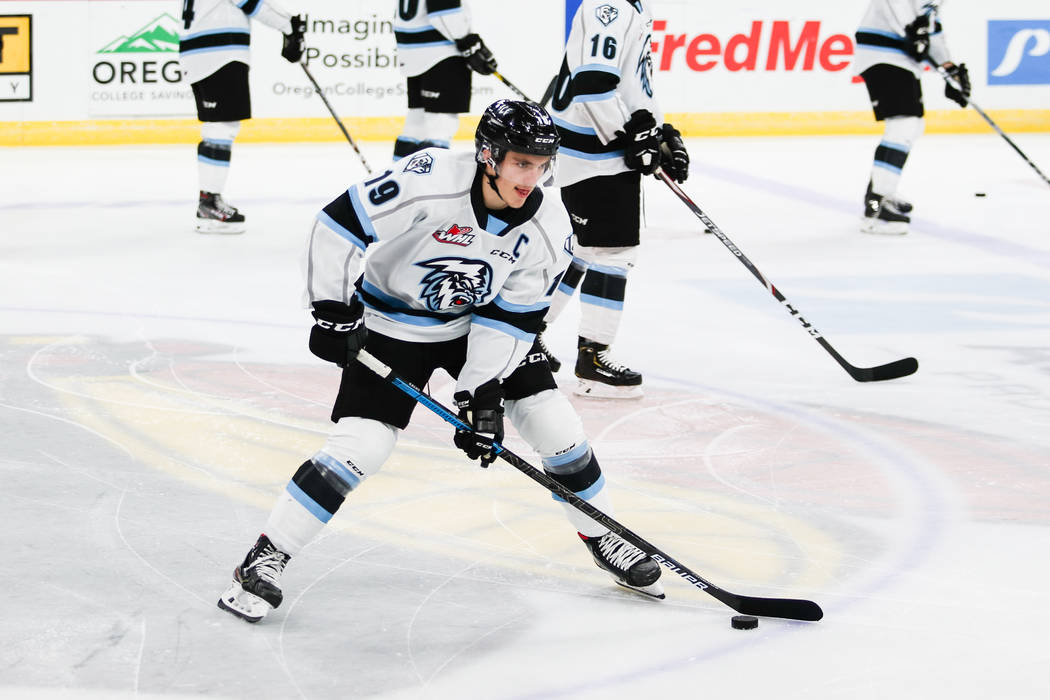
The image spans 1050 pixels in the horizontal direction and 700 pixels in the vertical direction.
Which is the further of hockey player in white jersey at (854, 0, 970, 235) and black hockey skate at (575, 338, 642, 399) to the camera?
hockey player in white jersey at (854, 0, 970, 235)

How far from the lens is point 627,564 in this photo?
8.57ft

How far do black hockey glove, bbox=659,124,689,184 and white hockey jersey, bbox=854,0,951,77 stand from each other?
279 cm

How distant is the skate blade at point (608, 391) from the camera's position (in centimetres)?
401

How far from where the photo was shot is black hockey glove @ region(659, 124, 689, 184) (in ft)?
13.1

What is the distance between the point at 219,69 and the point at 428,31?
0.91 meters

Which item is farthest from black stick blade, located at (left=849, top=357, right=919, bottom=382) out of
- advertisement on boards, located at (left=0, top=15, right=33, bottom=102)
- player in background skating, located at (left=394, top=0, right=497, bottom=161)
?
advertisement on boards, located at (left=0, top=15, right=33, bottom=102)

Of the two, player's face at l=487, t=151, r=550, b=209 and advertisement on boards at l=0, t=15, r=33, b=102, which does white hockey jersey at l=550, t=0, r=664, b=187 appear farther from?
advertisement on boards at l=0, t=15, r=33, b=102

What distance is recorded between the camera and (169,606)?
251cm

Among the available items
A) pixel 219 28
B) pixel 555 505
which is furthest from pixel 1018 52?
pixel 555 505

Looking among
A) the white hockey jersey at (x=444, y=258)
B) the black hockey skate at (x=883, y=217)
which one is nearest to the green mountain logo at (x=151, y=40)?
the black hockey skate at (x=883, y=217)

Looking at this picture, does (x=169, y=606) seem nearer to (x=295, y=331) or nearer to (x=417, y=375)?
(x=417, y=375)

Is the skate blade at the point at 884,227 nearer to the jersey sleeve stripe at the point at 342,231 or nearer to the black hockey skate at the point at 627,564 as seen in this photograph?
the black hockey skate at the point at 627,564

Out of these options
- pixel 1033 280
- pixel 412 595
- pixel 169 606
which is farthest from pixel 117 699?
pixel 1033 280

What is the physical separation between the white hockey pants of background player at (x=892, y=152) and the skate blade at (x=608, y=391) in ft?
9.46
